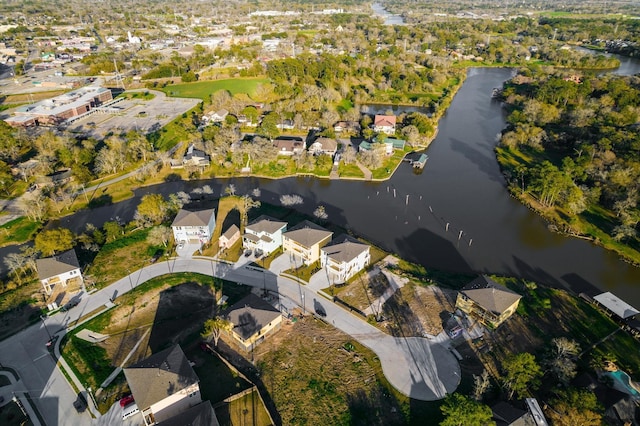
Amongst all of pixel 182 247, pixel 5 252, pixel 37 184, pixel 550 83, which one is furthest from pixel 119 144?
pixel 550 83

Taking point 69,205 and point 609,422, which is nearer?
point 609,422

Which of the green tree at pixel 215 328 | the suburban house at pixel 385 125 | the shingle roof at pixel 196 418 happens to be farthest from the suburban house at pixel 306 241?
the suburban house at pixel 385 125

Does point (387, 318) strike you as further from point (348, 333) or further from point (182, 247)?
point (182, 247)

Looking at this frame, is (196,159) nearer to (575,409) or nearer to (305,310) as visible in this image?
(305,310)

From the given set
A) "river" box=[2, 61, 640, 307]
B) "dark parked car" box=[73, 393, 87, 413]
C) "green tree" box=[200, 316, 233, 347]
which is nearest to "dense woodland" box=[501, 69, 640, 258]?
"river" box=[2, 61, 640, 307]

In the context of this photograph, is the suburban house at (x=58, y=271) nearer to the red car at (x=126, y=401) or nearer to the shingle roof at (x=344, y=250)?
the red car at (x=126, y=401)

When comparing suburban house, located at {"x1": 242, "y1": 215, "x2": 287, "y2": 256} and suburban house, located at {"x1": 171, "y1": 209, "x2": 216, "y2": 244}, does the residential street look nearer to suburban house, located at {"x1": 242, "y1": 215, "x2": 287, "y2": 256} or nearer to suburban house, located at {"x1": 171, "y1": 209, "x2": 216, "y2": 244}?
Answer: suburban house, located at {"x1": 242, "y1": 215, "x2": 287, "y2": 256}
